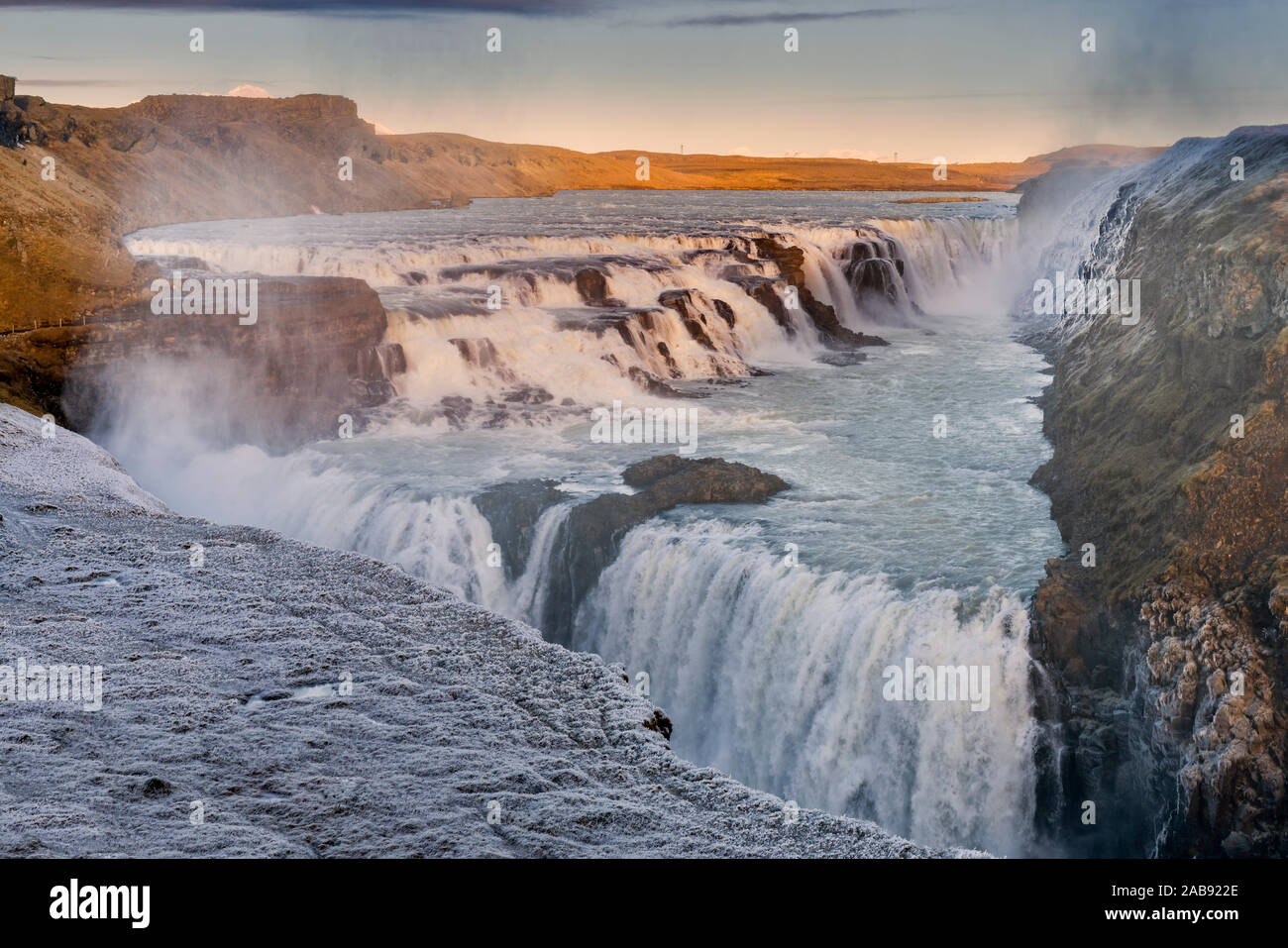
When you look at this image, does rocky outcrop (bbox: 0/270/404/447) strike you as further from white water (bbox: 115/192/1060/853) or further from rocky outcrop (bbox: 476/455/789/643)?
rocky outcrop (bbox: 476/455/789/643)

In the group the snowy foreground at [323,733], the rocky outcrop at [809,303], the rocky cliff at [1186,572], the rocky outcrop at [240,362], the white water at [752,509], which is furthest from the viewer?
the rocky outcrop at [809,303]

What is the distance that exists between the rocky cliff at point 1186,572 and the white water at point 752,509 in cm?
63

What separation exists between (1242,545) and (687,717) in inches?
287

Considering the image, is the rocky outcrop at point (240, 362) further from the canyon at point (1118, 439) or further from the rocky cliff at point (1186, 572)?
the rocky cliff at point (1186, 572)

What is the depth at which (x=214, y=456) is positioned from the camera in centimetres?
2384

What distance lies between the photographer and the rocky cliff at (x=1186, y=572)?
10945 mm

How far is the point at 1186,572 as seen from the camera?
12703mm

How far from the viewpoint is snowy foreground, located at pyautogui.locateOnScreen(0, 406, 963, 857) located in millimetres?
7023

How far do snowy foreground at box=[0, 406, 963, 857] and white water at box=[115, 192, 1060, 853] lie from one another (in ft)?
17.3

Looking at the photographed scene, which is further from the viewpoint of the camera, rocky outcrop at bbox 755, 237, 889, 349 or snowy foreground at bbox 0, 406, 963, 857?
rocky outcrop at bbox 755, 237, 889, 349

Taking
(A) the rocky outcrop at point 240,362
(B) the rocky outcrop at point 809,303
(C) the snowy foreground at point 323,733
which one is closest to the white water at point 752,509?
(A) the rocky outcrop at point 240,362

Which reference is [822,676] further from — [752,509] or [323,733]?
[323,733]

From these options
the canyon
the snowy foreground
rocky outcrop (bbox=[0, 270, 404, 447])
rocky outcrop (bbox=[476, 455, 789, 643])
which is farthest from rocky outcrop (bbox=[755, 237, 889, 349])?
the snowy foreground

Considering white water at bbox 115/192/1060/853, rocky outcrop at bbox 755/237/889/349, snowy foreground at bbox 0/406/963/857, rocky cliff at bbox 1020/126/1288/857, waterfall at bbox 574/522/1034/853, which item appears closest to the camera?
snowy foreground at bbox 0/406/963/857
